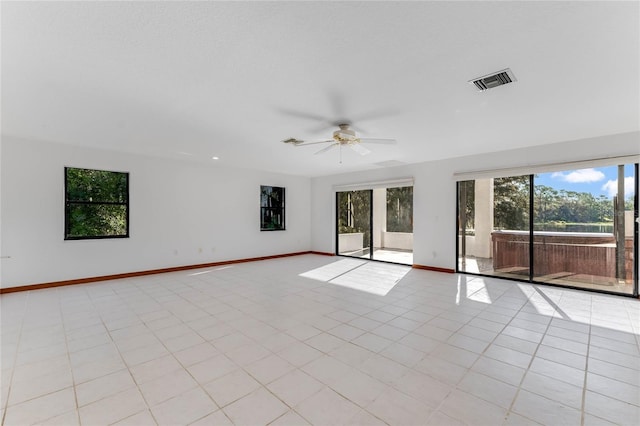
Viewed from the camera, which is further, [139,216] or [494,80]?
[139,216]

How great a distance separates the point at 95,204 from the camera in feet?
16.5

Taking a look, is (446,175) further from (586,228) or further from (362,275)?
(362,275)

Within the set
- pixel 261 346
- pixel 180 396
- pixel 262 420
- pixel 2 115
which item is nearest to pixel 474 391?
pixel 262 420

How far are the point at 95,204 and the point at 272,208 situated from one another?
3.89 m

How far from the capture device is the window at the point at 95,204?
4797 millimetres

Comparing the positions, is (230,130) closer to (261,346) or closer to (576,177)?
(261,346)

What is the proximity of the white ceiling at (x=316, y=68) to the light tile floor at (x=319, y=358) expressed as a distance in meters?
2.39

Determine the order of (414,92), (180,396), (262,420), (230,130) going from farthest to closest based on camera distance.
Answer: (230,130), (414,92), (180,396), (262,420)

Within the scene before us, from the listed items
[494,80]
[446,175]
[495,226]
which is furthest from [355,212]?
[494,80]

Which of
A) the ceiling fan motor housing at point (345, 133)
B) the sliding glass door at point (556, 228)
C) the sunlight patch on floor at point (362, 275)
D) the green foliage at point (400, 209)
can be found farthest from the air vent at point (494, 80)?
the green foliage at point (400, 209)

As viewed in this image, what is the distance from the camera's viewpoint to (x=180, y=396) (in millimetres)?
1872

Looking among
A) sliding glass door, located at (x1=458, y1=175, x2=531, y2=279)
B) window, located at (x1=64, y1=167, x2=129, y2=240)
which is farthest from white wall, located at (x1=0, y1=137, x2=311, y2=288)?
sliding glass door, located at (x1=458, y1=175, x2=531, y2=279)

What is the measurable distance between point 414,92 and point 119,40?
241 cm

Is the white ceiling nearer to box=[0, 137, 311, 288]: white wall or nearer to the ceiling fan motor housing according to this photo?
the ceiling fan motor housing
